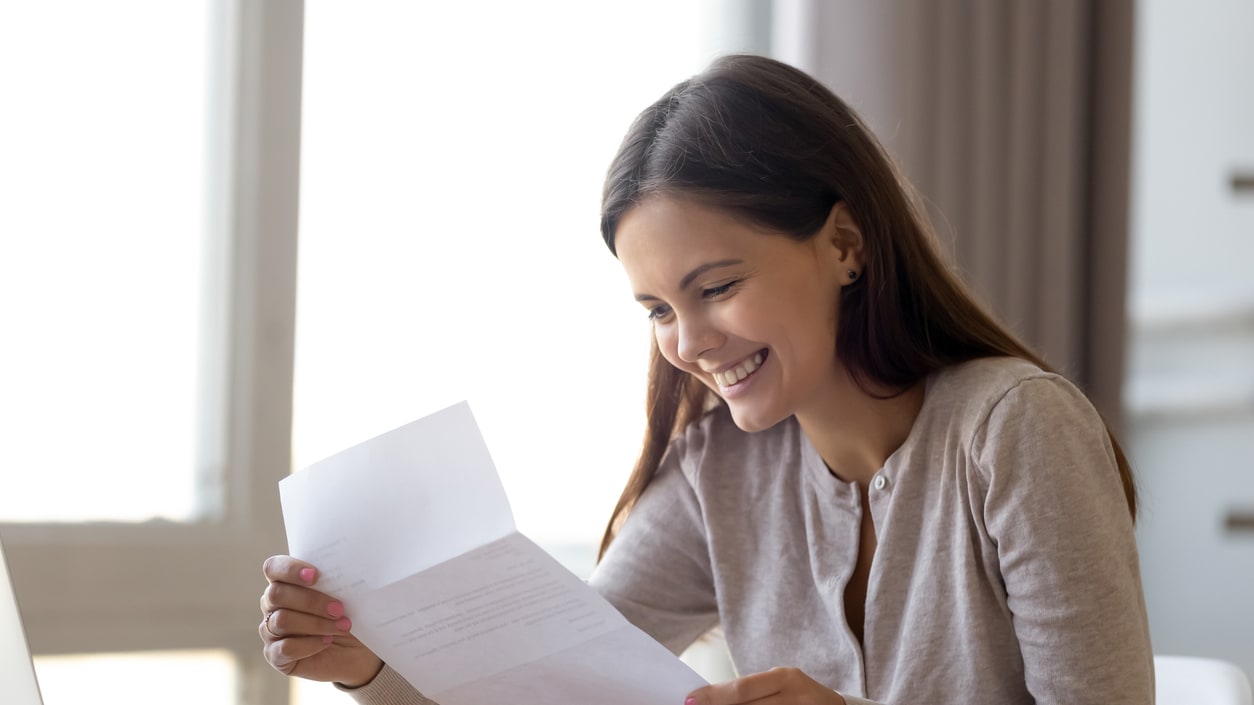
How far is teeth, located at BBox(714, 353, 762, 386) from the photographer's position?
1.22m

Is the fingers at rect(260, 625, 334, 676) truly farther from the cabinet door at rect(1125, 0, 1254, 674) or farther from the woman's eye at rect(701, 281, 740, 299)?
the cabinet door at rect(1125, 0, 1254, 674)

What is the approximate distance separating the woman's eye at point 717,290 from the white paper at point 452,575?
32 centimetres

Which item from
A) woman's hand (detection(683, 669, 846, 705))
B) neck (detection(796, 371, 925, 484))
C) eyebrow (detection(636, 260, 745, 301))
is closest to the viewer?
woman's hand (detection(683, 669, 846, 705))

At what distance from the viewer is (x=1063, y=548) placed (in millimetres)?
1055

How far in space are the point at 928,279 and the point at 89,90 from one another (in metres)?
1.75

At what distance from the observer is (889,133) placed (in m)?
2.30

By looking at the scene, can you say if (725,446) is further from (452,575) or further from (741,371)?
(452,575)

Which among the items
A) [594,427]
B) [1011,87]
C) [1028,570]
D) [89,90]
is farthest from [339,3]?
[1028,570]

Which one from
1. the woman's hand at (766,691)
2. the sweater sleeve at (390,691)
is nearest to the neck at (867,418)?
the woman's hand at (766,691)

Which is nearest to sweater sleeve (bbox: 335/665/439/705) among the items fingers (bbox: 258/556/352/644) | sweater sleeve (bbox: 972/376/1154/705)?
fingers (bbox: 258/556/352/644)

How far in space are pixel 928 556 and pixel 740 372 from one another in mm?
259

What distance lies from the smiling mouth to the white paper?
1.06 feet

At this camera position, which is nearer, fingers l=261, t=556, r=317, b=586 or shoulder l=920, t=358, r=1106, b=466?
fingers l=261, t=556, r=317, b=586

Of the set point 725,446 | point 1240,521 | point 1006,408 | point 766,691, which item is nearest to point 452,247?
point 725,446
